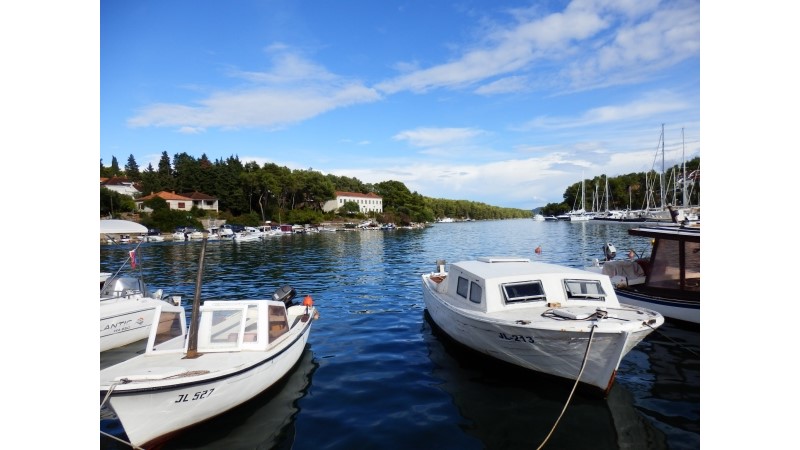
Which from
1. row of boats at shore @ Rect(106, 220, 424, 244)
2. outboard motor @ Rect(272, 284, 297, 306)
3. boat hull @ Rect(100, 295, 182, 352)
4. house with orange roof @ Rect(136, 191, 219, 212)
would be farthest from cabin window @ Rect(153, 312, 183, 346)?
house with orange roof @ Rect(136, 191, 219, 212)

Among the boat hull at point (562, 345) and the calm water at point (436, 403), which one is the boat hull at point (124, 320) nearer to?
the calm water at point (436, 403)

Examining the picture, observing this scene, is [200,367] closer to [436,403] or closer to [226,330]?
[226,330]

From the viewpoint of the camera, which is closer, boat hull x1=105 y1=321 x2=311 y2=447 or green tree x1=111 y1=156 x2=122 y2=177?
boat hull x1=105 y1=321 x2=311 y2=447

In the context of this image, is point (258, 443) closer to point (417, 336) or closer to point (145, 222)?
point (417, 336)

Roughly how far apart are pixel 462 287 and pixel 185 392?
8.98 metres

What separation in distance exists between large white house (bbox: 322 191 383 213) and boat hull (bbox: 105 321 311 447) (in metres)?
136

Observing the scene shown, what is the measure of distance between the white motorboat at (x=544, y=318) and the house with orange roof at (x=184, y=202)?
105988 mm

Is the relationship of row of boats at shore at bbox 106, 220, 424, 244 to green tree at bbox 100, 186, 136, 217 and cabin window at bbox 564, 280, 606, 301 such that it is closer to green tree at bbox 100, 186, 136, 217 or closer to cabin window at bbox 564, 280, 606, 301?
green tree at bbox 100, 186, 136, 217

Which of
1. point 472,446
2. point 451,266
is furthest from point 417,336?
point 472,446

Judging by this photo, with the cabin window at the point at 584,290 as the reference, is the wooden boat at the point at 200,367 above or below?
below

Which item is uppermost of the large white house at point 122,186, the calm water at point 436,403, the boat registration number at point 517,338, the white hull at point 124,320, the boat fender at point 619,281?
the large white house at point 122,186

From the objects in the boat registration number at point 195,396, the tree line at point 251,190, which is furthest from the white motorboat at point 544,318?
the tree line at point 251,190

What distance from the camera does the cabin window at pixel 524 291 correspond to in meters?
12.5

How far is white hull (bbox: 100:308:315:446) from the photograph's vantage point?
8180mm
